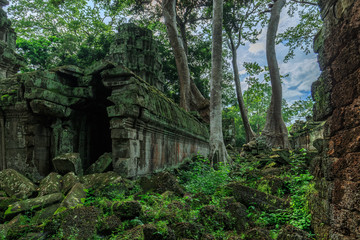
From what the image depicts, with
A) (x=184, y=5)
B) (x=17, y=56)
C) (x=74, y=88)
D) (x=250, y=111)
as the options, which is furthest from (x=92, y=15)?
(x=250, y=111)

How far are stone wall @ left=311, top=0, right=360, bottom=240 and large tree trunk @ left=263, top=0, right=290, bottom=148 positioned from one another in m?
9.78

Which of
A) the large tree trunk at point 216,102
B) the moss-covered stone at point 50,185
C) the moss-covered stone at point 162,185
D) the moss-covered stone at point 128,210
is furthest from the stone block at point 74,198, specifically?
the large tree trunk at point 216,102

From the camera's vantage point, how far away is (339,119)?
5.89 feet

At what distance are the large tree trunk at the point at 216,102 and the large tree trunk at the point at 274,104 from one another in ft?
17.1

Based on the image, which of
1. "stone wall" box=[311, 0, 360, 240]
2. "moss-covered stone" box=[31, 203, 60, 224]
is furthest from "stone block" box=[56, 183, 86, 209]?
"stone wall" box=[311, 0, 360, 240]

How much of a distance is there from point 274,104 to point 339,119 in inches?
426

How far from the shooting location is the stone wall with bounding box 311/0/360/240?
160 centimetres

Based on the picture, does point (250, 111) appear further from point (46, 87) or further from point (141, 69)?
point (46, 87)

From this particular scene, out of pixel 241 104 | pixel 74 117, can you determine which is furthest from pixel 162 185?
pixel 241 104

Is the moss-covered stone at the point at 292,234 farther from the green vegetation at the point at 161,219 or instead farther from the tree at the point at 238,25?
the tree at the point at 238,25

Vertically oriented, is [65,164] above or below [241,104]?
below

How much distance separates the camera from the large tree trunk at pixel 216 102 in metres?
6.90

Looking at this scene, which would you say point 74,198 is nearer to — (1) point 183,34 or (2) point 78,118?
(2) point 78,118

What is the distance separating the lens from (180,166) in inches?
258
